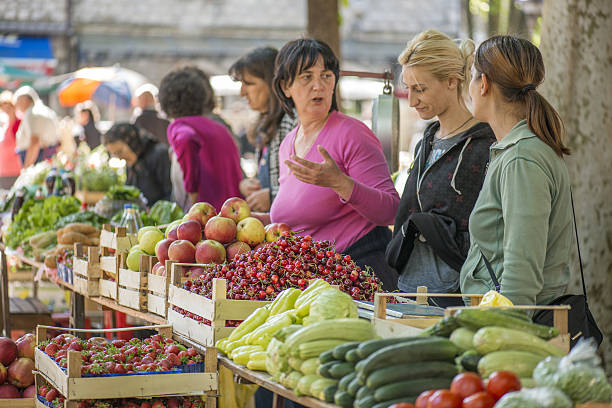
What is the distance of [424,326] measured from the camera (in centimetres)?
259

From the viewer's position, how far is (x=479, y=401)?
192cm

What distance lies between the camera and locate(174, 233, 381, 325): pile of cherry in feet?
10.8

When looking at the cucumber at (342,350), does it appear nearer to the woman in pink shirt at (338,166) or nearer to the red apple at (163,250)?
the woman in pink shirt at (338,166)

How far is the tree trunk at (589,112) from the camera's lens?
5531 millimetres

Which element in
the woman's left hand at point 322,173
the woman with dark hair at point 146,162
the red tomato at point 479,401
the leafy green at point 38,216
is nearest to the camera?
the red tomato at point 479,401

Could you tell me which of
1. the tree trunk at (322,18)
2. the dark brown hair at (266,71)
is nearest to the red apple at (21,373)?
the dark brown hair at (266,71)

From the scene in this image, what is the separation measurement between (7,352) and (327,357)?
239 centimetres

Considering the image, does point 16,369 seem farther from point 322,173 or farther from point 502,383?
point 502,383

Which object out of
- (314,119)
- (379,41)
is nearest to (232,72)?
(314,119)

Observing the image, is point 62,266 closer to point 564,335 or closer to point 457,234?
point 457,234

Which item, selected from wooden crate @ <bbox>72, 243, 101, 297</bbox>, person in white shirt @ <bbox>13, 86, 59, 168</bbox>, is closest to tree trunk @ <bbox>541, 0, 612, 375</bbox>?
wooden crate @ <bbox>72, 243, 101, 297</bbox>

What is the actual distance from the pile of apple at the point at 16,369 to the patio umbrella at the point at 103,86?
13325 millimetres

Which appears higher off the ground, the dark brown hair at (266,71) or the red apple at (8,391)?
the dark brown hair at (266,71)

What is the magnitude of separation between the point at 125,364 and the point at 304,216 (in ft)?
3.80
